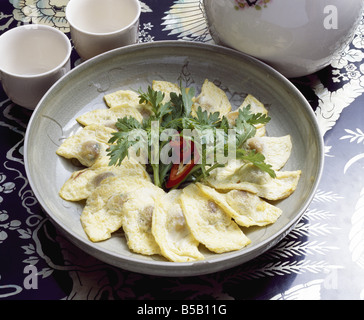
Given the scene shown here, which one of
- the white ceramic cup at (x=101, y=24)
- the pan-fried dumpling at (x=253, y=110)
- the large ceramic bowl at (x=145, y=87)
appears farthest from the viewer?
the white ceramic cup at (x=101, y=24)

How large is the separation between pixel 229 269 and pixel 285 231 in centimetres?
24

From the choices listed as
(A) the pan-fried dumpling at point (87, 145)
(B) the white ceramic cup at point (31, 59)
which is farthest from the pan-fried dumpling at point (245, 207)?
(B) the white ceramic cup at point (31, 59)

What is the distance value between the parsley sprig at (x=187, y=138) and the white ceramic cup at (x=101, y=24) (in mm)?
335

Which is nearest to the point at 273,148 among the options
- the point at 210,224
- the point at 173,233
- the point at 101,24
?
the point at 210,224

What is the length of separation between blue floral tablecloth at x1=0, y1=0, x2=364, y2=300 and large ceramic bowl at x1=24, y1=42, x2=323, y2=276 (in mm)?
123

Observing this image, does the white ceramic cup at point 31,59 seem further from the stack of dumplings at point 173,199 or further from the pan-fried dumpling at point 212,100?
the pan-fried dumpling at point 212,100

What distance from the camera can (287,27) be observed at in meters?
1.75

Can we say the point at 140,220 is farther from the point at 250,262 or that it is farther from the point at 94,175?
the point at 250,262

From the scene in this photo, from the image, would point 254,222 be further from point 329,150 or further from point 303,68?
point 303,68

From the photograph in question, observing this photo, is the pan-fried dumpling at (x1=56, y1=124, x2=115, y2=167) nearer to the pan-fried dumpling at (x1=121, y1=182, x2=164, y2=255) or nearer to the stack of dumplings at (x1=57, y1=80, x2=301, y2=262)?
the stack of dumplings at (x1=57, y1=80, x2=301, y2=262)

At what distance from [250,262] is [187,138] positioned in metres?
0.45

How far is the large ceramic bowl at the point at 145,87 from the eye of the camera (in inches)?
56.6

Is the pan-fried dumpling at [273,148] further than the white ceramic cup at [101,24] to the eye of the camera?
No
